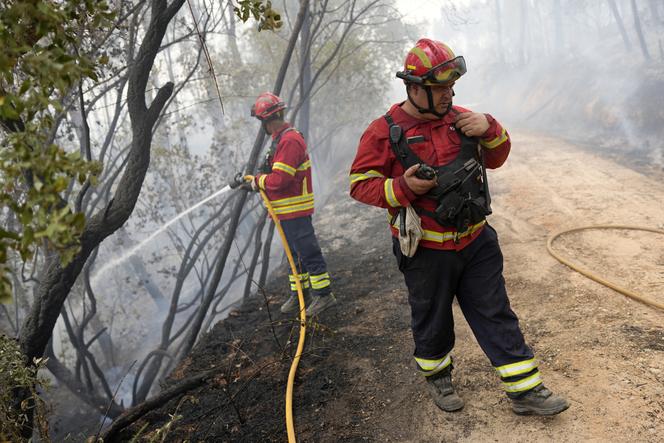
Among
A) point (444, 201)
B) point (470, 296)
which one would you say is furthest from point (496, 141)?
point (470, 296)

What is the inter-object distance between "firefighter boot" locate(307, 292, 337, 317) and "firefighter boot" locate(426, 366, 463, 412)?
2.02 m

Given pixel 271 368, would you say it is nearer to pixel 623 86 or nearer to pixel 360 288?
pixel 360 288

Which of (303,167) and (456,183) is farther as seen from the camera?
(303,167)

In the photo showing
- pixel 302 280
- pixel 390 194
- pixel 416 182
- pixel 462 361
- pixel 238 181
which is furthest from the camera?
pixel 302 280

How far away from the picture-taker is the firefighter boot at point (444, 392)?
2.88m

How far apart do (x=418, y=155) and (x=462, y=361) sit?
169cm

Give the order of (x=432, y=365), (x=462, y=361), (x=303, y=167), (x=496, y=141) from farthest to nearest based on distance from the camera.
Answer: (x=303, y=167) → (x=462, y=361) → (x=432, y=365) → (x=496, y=141)

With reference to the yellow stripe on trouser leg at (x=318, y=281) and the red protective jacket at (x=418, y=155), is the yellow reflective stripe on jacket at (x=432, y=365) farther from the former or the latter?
the yellow stripe on trouser leg at (x=318, y=281)

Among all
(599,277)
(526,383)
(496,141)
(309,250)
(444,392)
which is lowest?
(599,277)

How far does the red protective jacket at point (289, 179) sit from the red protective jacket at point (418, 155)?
2.00m

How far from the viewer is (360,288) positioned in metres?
5.48

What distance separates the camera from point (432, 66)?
244 cm

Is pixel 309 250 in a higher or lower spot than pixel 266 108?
lower

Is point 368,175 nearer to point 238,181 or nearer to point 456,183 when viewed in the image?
point 456,183
